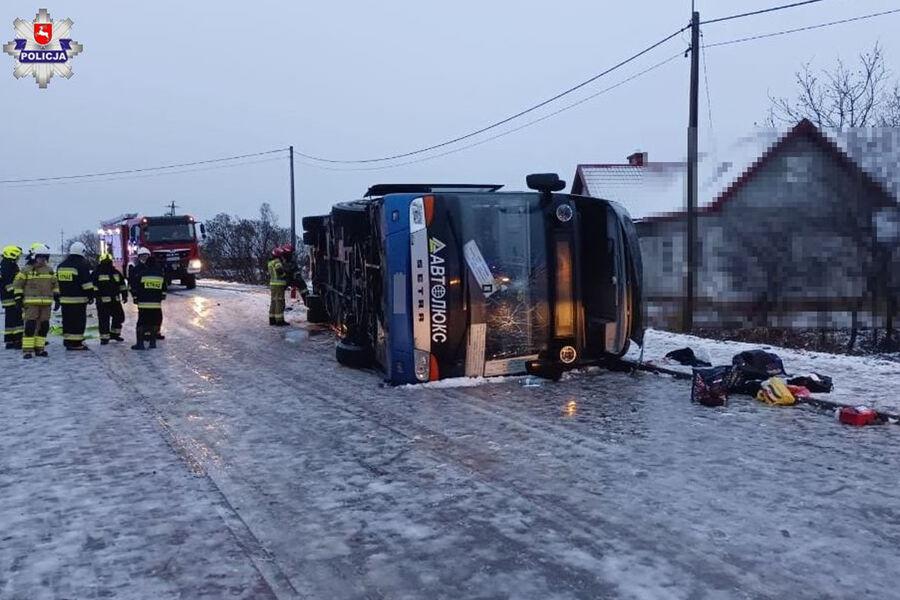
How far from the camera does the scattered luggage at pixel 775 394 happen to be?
770 centimetres

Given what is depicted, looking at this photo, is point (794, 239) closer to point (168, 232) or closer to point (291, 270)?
point (291, 270)

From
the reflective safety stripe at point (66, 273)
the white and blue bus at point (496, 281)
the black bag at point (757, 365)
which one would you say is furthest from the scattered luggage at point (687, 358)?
the reflective safety stripe at point (66, 273)

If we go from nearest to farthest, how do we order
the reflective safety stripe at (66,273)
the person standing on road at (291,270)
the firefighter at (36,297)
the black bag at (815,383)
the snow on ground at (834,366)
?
the snow on ground at (834,366) → the black bag at (815,383) → the firefighter at (36,297) → the reflective safety stripe at (66,273) → the person standing on road at (291,270)

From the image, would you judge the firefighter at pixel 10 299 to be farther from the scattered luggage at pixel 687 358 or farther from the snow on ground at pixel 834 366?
the scattered luggage at pixel 687 358

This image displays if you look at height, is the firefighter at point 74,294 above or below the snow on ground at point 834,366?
above

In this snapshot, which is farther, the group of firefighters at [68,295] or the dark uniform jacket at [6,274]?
the dark uniform jacket at [6,274]

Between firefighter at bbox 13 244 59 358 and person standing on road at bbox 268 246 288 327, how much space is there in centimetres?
463

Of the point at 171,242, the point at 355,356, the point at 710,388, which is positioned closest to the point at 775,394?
the point at 710,388

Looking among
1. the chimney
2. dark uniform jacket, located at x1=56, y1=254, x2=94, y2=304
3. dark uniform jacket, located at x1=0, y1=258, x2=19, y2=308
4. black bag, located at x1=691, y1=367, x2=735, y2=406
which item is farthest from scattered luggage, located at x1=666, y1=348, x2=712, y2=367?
the chimney

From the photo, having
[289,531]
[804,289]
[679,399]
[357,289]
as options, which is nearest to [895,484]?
[679,399]

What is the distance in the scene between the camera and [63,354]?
11883mm

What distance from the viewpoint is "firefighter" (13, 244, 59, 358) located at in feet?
37.7

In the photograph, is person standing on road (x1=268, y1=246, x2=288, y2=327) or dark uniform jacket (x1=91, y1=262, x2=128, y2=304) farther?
person standing on road (x1=268, y1=246, x2=288, y2=327)

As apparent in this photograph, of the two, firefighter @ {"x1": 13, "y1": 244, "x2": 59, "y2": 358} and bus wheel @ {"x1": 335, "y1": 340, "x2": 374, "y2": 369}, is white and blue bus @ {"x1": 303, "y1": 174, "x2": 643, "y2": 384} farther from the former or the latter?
firefighter @ {"x1": 13, "y1": 244, "x2": 59, "y2": 358}
